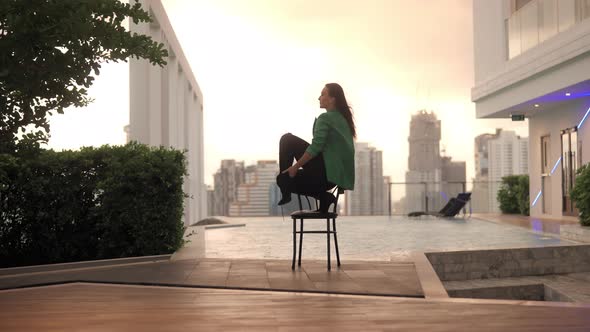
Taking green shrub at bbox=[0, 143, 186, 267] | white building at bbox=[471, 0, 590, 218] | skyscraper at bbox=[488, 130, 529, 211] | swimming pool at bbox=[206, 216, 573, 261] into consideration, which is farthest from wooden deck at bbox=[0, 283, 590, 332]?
skyscraper at bbox=[488, 130, 529, 211]

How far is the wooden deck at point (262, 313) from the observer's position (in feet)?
10.5

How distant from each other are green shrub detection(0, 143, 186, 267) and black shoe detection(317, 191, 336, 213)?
229cm

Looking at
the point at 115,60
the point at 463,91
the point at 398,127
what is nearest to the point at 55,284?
the point at 115,60

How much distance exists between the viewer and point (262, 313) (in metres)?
3.57

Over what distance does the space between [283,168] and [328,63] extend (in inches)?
453

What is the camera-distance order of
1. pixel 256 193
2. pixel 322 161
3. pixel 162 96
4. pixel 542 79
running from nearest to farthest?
pixel 322 161, pixel 542 79, pixel 162 96, pixel 256 193

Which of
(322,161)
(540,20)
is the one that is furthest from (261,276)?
(540,20)

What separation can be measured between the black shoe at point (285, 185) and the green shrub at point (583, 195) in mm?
6612

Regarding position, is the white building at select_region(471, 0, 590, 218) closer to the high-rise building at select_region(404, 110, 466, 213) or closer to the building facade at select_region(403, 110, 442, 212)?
the high-rise building at select_region(404, 110, 466, 213)

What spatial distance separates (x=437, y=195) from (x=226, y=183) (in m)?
9.56

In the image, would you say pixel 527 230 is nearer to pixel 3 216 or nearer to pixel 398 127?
pixel 3 216

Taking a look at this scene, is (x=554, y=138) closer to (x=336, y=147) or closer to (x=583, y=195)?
(x=583, y=195)

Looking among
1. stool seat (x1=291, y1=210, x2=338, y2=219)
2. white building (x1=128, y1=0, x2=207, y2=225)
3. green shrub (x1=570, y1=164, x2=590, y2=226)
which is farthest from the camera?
white building (x1=128, y1=0, x2=207, y2=225)

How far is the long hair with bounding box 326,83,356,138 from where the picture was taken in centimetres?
534
